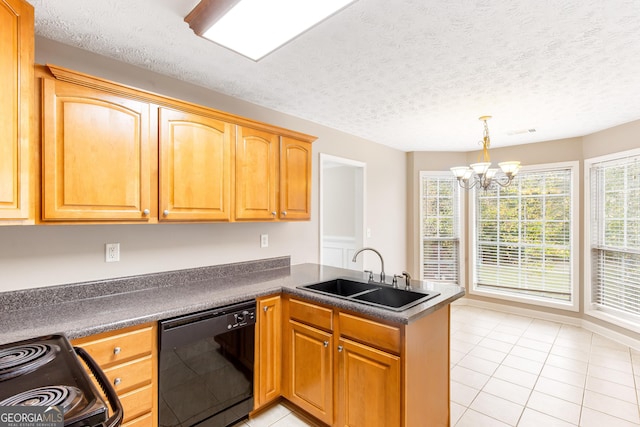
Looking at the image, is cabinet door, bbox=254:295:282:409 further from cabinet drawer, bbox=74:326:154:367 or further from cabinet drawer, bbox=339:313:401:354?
cabinet drawer, bbox=74:326:154:367

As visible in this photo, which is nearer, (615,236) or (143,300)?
(143,300)

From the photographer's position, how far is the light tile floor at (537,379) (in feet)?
7.42

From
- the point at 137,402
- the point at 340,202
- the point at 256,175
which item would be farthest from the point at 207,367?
the point at 340,202

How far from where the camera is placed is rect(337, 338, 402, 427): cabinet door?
170cm

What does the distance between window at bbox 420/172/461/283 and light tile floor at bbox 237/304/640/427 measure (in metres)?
1.06

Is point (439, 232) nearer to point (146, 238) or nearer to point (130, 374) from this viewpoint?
point (146, 238)

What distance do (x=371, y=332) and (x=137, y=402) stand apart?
132 centimetres

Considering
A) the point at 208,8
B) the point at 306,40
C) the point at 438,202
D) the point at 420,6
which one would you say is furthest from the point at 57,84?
the point at 438,202

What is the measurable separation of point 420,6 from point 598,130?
12.0ft

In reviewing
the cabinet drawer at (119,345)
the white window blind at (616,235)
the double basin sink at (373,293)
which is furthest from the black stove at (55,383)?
the white window blind at (616,235)

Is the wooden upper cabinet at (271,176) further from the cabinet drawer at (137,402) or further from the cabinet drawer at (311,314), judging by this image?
the cabinet drawer at (137,402)

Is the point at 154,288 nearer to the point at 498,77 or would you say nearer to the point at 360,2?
the point at 360,2

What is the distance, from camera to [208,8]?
1.48 metres

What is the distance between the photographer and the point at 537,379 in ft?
9.10
